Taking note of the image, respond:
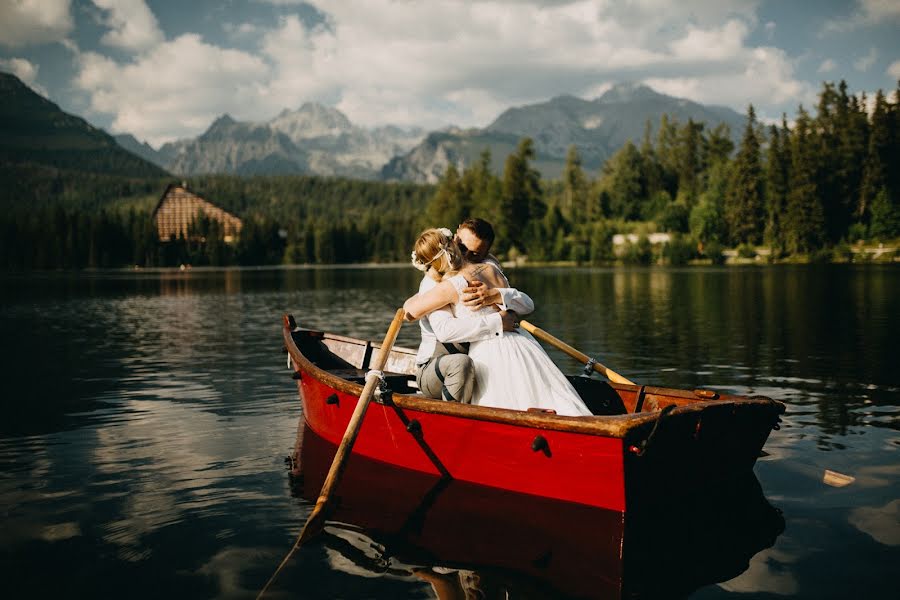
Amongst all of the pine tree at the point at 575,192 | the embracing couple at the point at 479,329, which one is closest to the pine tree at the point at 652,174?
the pine tree at the point at 575,192

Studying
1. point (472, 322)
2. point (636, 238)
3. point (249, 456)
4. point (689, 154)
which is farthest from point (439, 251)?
point (689, 154)

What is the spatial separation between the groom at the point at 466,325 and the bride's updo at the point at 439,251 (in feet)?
0.86

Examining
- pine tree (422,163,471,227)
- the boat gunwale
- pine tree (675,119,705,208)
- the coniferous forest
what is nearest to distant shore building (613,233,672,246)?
the coniferous forest

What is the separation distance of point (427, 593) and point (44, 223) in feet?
524

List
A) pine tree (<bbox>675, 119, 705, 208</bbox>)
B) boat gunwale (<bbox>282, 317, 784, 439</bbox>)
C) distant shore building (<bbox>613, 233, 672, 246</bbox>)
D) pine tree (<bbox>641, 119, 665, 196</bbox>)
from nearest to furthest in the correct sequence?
boat gunwale (<bbox>282, 317, 784, 439</bbox>)
distant shore building (<bbox>613, 233, 672, 246</bbox>)
pine tree (<bbox>675, 119, 705, 208</bbox>)
pine tree (<bbox>641, 119, 665, 196</bbox>)

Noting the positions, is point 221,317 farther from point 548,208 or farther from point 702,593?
point 548,208

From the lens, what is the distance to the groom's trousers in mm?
8453

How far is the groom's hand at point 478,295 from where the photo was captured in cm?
829

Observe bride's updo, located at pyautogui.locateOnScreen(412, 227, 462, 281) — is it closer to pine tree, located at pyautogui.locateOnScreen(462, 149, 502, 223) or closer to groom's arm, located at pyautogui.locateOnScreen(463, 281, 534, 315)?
groom's arm, located at pyautogui.locateOnScreen(463, 281, 534, 315)

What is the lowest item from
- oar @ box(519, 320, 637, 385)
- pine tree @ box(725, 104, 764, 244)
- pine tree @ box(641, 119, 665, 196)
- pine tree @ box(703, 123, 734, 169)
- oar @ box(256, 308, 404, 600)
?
oar @ box(256, 308, 404, 600)

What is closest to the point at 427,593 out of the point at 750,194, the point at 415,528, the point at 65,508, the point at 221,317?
the point at 415,528

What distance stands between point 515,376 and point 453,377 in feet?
2.49

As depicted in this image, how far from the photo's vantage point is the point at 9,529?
773 cm

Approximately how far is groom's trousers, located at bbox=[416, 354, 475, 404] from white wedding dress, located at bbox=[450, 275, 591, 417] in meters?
0.13
